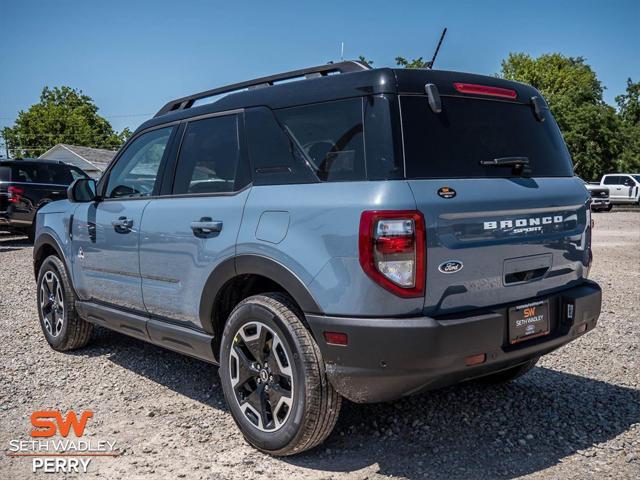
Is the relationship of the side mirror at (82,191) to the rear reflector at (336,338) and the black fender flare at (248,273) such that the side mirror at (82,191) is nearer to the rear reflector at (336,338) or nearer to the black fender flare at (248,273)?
the black fender flare at (248,273)

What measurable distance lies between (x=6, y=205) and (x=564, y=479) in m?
13.1

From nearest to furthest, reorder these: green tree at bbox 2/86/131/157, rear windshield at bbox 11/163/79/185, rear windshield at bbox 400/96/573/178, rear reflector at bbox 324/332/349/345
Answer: rear reflector at bbox 324/332/349/345, rear windshield at bbox 400/96/573/178, rear windshield at bbox 11/163/79/185, green tree at bbox 2/86/131/157

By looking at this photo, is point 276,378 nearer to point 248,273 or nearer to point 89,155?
point 248,273

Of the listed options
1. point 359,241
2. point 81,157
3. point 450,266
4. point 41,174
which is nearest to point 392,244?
point 359,241

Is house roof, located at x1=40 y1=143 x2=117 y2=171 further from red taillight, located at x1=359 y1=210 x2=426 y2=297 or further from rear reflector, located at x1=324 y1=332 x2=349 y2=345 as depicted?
red taillight, located at x1=359 y1=210 x2=426 y2=297

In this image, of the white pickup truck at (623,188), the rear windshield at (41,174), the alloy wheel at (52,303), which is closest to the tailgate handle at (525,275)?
the alloy wheel at (52,303)

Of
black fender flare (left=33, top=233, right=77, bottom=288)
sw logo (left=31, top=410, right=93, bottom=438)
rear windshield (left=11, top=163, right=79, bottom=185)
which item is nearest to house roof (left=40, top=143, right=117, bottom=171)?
rear windshield (left=11, top=163, right=79, bottom=185)

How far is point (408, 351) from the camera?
274 cm

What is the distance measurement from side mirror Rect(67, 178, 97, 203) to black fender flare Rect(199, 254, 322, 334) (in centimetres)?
178

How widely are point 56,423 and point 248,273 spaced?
171cm

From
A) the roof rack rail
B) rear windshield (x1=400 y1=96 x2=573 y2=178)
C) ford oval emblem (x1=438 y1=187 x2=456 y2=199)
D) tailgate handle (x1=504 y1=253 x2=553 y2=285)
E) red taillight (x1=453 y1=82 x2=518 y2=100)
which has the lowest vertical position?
tailgate handle (x1=504 y1=253 x2=553 y2=285)

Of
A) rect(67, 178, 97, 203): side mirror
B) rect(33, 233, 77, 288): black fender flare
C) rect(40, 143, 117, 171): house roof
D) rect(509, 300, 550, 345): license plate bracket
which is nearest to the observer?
rect(509, 300, 550, 345): license plate bracket

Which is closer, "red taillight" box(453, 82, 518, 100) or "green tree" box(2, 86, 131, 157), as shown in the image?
"red taillight" box(453, 82, 518, 100)

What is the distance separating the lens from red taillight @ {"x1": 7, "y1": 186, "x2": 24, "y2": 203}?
13203 mm
